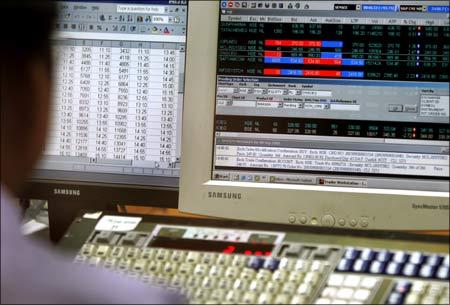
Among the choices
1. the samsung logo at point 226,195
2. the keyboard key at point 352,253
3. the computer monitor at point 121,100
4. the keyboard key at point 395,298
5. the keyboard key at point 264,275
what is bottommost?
the keyboard key at point 395,298

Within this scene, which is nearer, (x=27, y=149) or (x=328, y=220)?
(x=27, y=149)

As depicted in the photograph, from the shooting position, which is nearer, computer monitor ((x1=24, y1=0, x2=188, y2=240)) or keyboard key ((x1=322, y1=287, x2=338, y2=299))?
keyboard key ((x1=322, y1=287, x2=338, y2=299))

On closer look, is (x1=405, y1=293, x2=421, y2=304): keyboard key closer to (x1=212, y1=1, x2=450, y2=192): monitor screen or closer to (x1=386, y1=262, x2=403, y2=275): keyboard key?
(x1=386, y1=262, x2=403, y2=275): keyboard key

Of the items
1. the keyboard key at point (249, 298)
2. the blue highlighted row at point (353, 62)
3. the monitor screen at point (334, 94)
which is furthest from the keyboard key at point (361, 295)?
the blue highlighted row at point (353, 62)

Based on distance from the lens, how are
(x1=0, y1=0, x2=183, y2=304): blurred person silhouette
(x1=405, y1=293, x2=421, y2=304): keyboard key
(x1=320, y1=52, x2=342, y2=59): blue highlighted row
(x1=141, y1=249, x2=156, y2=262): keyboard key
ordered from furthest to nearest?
(x1=320, y1=52, x2=342, y2=59): blue highlighted row
(x1=141, y1=249, x2=156, y2=262): keyboard key
(x1=405, y1=293, x2=421, y2=304): keyboard key
(x1=0, y1=0, x2=183, y2=304): blurred person silhouette

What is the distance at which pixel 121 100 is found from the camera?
965 mm

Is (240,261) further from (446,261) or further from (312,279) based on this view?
(446,261)

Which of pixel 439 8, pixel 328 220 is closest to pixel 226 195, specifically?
pixel 328 220

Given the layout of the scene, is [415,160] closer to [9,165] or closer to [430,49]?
[430,49]

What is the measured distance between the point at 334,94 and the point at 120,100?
0.31 meters

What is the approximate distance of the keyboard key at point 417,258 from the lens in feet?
2.39

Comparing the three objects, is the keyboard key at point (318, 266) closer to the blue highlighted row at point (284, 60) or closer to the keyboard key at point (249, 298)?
the keyboard key at point (249, 298)

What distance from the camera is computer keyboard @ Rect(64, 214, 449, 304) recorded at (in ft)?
2.31

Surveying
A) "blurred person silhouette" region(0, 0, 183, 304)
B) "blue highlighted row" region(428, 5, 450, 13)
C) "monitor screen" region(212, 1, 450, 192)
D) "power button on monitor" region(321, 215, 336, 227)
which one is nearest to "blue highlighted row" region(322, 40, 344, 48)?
"monitor screen" region(212, 1, 450, 192)
